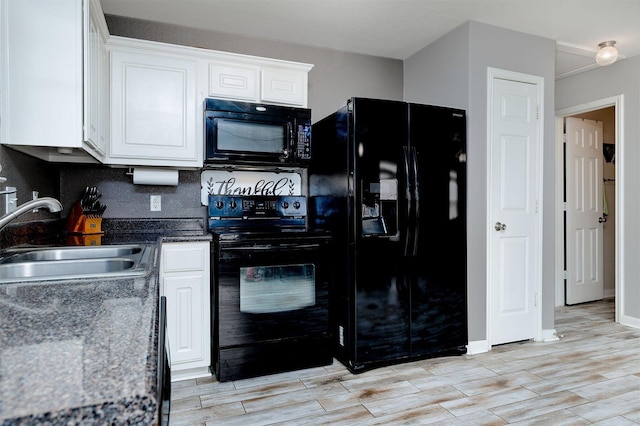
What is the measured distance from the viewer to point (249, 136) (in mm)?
2844

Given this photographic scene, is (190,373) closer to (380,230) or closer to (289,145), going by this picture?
(380,230)

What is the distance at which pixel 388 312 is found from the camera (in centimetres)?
280

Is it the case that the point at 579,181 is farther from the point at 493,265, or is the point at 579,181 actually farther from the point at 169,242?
the point at 169,242

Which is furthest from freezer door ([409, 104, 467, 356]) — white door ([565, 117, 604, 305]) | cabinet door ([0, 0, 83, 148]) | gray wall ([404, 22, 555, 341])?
white door ([565, 117, 604, 305])

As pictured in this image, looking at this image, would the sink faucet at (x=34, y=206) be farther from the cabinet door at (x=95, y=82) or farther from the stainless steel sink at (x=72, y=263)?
the cabinet door at (x=95, y=82)

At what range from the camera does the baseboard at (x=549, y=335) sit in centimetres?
332

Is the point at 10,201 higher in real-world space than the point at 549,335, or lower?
higher

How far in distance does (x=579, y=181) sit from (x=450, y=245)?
2629mm

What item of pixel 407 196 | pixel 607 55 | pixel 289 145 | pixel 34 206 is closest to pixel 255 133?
pixel 289 145

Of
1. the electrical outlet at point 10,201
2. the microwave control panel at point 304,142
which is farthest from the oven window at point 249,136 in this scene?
the electrical outlet at point 10,201

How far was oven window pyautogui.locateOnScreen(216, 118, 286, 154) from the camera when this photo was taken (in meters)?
2.77

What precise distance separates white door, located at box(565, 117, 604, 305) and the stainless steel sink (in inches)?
176

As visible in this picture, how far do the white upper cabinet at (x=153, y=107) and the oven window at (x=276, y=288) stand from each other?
888mm

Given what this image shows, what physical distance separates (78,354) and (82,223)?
93.6 inches
